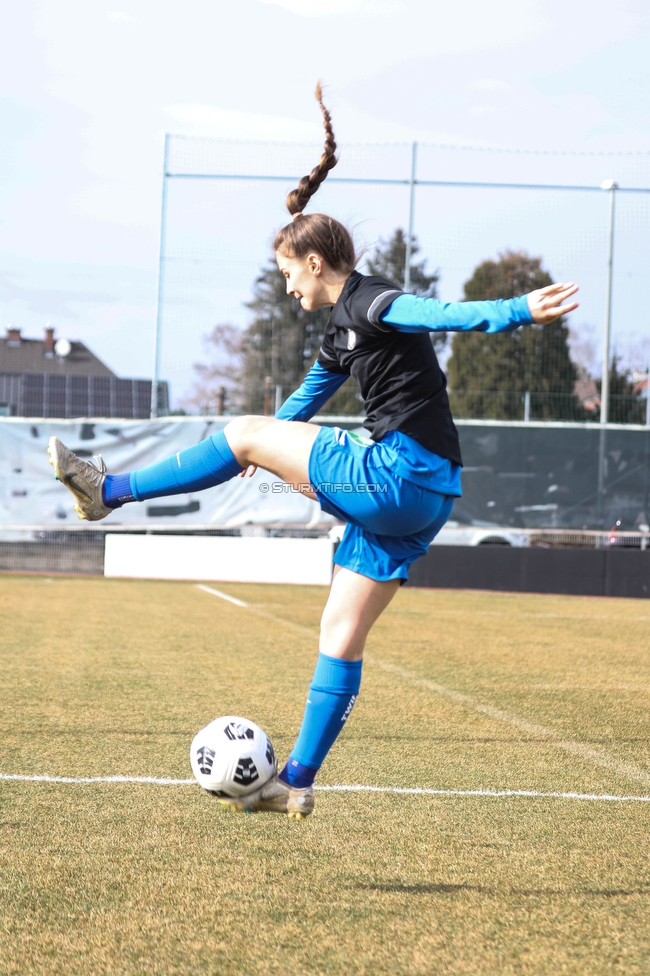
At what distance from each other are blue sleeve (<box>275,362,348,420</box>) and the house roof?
111 feet

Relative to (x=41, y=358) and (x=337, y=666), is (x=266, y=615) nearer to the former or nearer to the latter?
(x=337, y=666)

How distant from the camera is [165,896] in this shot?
2.73 metres

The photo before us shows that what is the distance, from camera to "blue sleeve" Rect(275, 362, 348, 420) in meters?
3.39

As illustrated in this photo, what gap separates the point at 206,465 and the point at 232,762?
0.89 metres

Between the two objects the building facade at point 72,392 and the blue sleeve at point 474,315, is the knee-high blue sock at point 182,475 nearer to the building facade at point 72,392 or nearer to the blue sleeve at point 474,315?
the blue sleeve at point 474,315

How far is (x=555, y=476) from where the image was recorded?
616 inches

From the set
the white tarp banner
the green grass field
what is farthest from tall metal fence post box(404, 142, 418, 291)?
the green grass field

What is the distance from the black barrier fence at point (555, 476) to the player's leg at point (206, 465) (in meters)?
12.6

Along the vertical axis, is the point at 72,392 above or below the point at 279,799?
above

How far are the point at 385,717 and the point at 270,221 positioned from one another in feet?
40.3

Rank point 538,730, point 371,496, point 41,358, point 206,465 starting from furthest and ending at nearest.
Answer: point 41,358, point 538,730, point 206,465, point 371,496

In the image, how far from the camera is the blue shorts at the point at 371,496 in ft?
9.46

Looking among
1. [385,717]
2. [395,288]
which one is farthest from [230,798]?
[385,717]

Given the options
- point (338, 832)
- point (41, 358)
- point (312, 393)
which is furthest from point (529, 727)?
point (41, 358)
